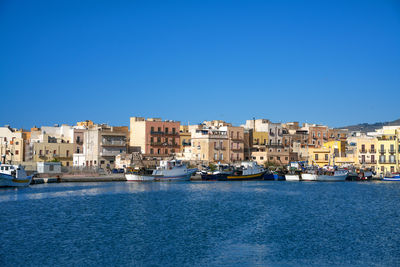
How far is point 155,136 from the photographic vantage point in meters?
100

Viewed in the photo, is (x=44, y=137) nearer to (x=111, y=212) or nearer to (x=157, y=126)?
(x=157, y=126)

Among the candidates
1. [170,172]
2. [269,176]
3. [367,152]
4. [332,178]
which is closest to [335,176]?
[332,178]

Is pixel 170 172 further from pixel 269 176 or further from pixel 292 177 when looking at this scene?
pixel 292 177

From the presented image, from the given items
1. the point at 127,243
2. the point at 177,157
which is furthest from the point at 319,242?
the point at 177,157

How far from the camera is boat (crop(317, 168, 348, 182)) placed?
3597 inches

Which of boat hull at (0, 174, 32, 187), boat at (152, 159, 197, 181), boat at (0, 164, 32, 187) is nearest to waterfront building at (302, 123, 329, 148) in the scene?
boat at (152, 159, 197, 181)

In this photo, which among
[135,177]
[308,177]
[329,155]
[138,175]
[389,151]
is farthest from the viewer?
[329,155]

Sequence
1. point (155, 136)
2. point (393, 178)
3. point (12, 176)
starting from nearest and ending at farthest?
point (12, 176) < point (393, 178) < point (155, 136)

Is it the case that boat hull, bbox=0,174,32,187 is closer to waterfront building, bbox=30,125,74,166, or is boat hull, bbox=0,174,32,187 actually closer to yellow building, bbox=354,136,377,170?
waterfront building, bbox=30,125,74,166

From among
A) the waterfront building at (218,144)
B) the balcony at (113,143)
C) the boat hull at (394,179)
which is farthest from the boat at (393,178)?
the balcony at (113,143)

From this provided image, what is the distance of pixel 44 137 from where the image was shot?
97438 millimetres

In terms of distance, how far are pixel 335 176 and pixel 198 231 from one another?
61172 millimetres

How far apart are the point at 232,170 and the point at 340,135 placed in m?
39.6

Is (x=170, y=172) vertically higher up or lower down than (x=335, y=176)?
higher up
